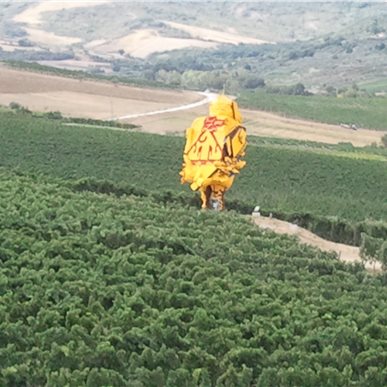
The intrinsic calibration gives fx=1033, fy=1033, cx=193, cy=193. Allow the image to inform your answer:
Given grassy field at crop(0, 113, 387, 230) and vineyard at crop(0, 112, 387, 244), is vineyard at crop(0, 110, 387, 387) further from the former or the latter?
grassy field at crop(0, 113, 387, 230)

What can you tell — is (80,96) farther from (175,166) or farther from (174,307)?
(174,307)

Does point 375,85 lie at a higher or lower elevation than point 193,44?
lower

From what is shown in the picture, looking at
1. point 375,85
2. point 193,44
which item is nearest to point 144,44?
point 193,44

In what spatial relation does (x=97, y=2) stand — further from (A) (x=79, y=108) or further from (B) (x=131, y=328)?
(B) (x=131, y=328)

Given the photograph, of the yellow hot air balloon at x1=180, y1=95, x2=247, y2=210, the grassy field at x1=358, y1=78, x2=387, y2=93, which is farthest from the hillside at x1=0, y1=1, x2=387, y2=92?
the yellow hot air balloon at x1=180, y1=95, x2=247, y2=210

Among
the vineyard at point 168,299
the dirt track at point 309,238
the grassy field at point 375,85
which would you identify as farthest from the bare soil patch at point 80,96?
the dirt track at point 309,238

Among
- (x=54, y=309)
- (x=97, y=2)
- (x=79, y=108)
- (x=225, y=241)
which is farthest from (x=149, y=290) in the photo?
(x=97, y=2)

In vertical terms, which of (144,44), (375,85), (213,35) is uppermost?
(213,35)
